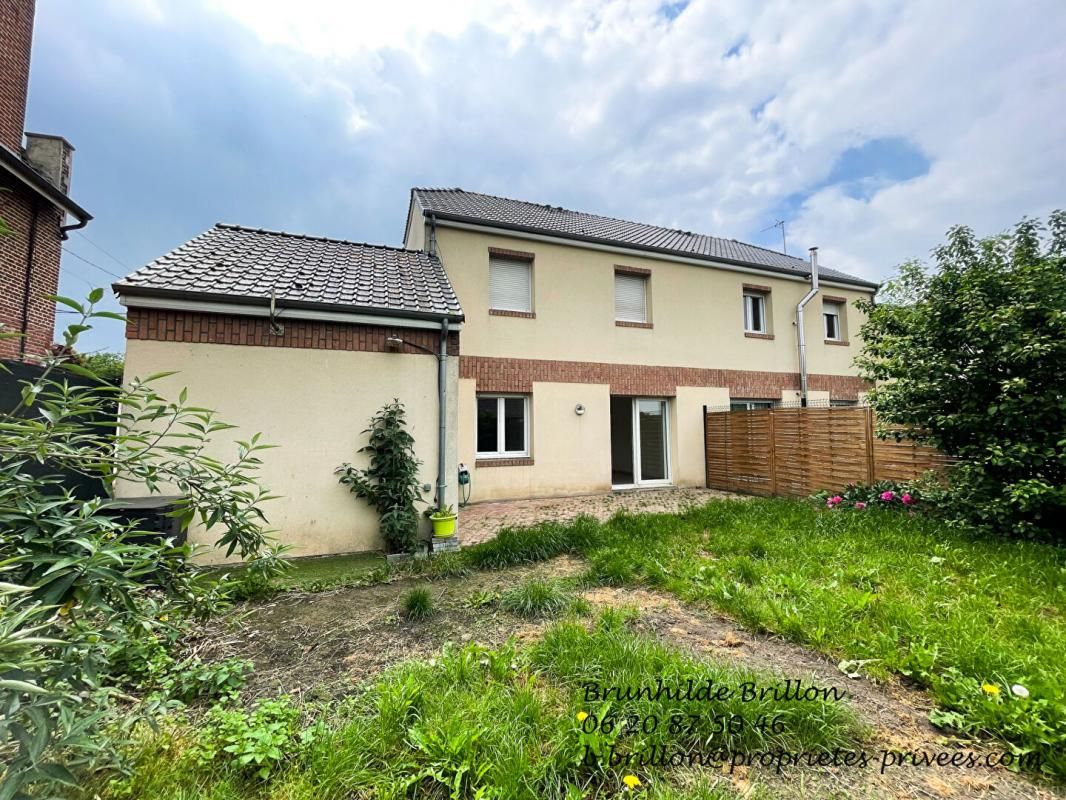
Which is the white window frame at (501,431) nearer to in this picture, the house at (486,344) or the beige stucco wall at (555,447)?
the house at (486,344)

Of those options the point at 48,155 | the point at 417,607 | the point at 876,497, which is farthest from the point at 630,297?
the point at 48,155

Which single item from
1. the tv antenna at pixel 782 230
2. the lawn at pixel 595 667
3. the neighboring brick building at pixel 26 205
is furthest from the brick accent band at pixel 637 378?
the neighboring brick building at pixel 26 205

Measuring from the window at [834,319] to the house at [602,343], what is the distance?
0.30 feet

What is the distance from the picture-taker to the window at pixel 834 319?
1462 cm

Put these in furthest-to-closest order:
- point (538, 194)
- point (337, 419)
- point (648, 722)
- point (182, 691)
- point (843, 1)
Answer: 1. point (538, 194)
2. point (843, 1)
3. point (337, 419)
4. point (182, 691)
5. point (648, 722)

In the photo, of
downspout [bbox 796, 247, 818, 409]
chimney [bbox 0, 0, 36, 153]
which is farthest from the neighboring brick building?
downspout [bbox 796, 247, 818, 409]

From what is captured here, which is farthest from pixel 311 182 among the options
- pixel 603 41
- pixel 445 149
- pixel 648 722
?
pixel 648 722

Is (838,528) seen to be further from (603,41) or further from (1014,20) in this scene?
(603,41)

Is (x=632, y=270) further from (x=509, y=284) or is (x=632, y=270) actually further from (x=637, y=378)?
(x=509, y=284)

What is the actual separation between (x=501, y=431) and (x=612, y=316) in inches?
177

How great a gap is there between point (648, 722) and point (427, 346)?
18.1 feet

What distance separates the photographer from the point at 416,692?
2.59 meters

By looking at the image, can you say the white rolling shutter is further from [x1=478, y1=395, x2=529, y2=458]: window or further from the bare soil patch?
the bare soil patch

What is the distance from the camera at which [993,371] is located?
235 inches
